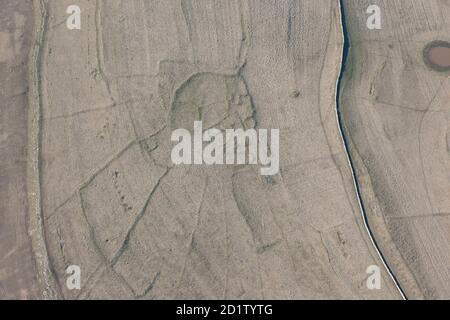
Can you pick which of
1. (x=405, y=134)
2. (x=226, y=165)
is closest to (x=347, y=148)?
(x=405, y=134)

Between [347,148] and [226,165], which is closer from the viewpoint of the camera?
[226,165]

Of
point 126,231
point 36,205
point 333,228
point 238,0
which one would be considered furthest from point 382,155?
point 36,205

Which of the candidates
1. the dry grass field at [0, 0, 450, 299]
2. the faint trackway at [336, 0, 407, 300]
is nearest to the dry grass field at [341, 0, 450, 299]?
the dry grass field at [0, 0, 450, 299]

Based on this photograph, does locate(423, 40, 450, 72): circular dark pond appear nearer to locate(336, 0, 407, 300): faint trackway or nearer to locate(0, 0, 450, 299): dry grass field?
locate(0, 0, 450, 299): dry grass field

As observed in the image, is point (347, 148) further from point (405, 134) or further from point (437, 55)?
point (437, 55)

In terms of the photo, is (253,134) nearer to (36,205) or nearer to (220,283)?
(220,283)

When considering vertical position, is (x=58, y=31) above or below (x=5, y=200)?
above

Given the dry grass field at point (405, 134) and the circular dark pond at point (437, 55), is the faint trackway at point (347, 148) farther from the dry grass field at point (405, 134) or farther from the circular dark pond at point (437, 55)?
the circular dark pond at point (437, 55)

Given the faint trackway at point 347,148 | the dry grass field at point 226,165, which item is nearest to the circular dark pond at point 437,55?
the dry grass field at point 226,165
